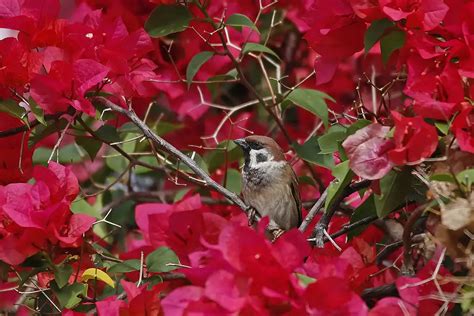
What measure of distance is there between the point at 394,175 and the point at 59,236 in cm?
51

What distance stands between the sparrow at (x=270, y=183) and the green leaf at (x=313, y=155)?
1.49 feet

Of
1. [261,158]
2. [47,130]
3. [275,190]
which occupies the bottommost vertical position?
[275,190]

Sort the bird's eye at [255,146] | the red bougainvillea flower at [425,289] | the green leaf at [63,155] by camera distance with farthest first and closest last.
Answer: the bird's eye at [255,146] < the green leaf at [63,155] < the red bougainvillea flower at [425,289]

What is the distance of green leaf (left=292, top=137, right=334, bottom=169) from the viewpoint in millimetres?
1594

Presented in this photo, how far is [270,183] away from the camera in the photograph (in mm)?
2227

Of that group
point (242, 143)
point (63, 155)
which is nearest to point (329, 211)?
point (242, 143)

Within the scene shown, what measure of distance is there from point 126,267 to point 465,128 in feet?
2.01

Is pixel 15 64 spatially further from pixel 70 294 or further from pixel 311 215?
pixel 311 215

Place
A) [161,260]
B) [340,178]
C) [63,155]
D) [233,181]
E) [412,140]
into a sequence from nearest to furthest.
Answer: [412,140] → [340,178] → [161,260] → [233,181] → [63,155]

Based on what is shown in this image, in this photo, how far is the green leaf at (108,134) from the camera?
1694mm

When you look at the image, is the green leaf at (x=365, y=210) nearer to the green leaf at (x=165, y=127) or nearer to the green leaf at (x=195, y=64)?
the green leaf at (x=195, y=64)

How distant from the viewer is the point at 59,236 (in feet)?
4.70

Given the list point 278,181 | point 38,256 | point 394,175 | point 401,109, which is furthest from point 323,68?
point 278,181

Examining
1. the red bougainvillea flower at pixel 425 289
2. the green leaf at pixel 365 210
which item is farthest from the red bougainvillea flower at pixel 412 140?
the green leaf at pixel 365 210
